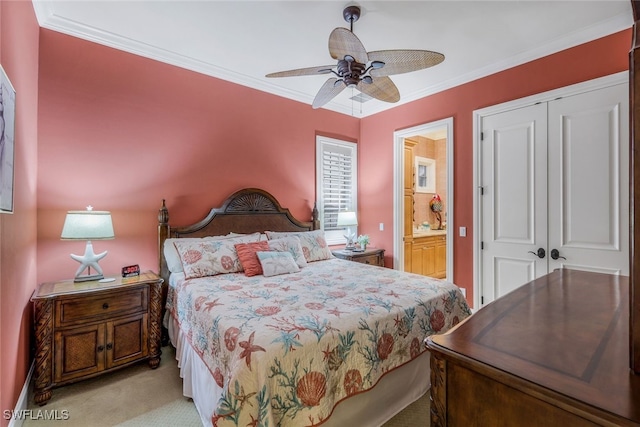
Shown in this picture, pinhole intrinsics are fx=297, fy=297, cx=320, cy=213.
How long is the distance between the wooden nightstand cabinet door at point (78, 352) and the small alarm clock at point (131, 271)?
482mm

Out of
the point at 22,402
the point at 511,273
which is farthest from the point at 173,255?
the point at 511,273

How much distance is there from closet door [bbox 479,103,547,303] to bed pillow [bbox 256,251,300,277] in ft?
7.29

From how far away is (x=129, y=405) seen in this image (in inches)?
83.0

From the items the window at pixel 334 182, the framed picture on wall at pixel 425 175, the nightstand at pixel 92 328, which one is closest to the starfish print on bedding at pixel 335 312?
the nightstand at pixel 92 328

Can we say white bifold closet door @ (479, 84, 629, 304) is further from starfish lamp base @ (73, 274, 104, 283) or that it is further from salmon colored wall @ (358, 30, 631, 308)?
starfish lamp base @ (73, 274, 104, 283)

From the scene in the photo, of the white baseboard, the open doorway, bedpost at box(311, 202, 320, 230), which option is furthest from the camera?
bedpost at box(311, 202, 320, 230)

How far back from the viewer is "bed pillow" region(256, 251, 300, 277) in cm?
287

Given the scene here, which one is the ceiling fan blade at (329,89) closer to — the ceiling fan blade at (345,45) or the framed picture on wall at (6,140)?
the ceiling fan blade at (345,45)

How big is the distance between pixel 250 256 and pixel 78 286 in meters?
1.38

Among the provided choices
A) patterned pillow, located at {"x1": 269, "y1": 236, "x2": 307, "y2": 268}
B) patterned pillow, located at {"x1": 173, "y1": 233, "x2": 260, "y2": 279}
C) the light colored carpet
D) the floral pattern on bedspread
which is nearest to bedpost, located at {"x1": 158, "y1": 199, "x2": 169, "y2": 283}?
patterned pillow, located at {"x1": 173, "y1": 233, "x2": 260, "y2": 279}

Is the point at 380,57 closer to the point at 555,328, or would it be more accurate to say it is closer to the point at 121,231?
the point at 555,328

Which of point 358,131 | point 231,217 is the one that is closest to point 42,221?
point 231,217

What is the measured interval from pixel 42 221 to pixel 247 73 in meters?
2.54

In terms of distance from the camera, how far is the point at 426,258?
5.07 meters
